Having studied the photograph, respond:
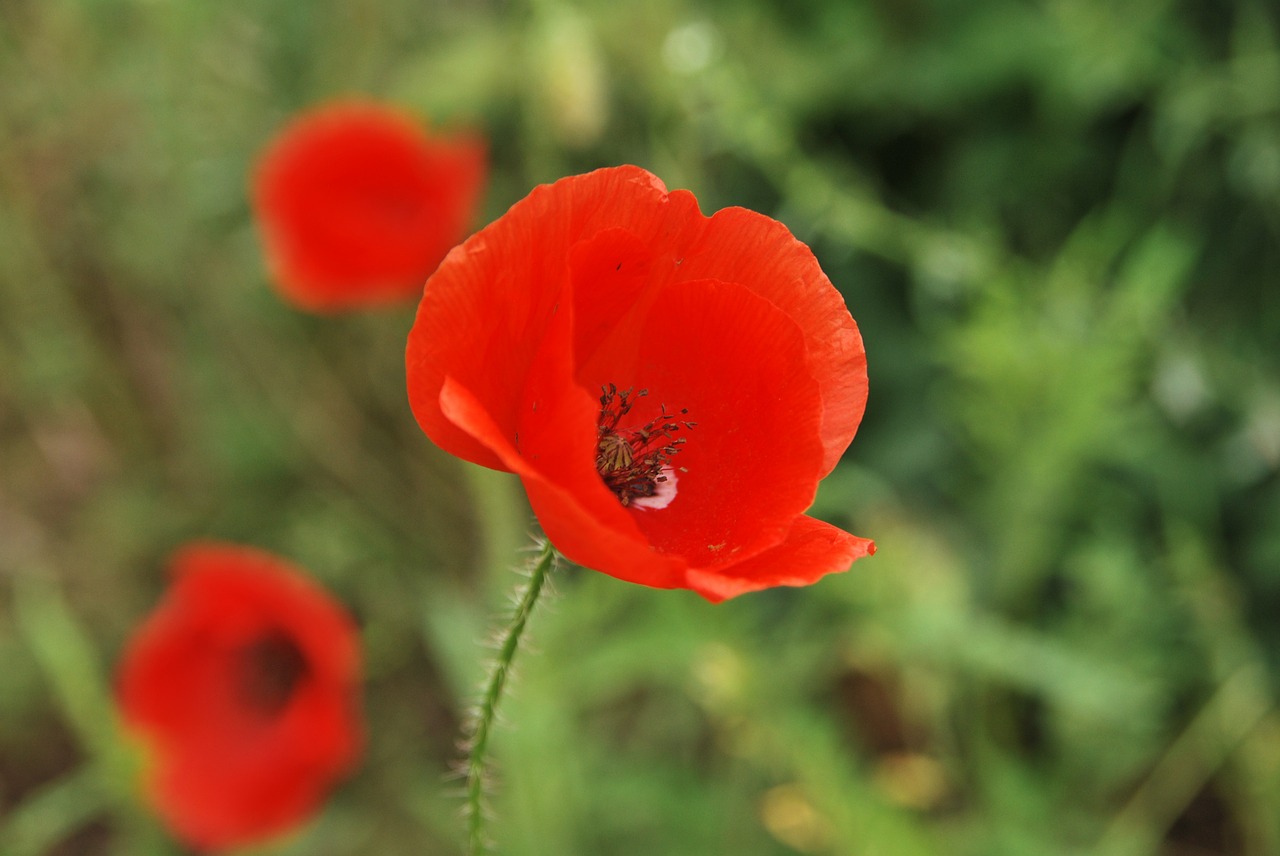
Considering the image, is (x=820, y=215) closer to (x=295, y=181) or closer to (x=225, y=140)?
(x=295, y=181)

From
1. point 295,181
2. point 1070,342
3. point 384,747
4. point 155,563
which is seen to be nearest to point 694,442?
point 1070,342

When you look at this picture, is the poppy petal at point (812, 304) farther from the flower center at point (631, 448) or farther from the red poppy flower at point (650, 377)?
the flower center at point (631, 448)

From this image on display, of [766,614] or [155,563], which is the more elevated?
[766,614]

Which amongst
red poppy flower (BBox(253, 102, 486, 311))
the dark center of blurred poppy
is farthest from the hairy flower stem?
the dark center of blurred poppy

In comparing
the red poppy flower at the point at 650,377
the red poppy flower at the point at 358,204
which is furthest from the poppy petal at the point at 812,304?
the red poppy flower at the point at 358,204

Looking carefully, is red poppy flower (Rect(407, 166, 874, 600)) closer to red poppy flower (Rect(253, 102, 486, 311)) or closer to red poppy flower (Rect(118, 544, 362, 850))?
red poppy flower (Rect(118, 544, 362, 850))

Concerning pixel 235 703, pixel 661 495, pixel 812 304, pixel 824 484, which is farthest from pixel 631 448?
pixel 235 703

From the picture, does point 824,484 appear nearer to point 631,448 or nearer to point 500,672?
point 631,448

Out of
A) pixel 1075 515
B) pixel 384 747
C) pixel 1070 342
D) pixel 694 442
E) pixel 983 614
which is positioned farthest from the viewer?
pixel 384 747
